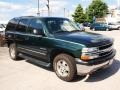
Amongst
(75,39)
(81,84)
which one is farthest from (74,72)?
(75,39)

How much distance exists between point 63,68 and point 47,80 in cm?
62

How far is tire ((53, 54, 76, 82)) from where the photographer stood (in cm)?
626

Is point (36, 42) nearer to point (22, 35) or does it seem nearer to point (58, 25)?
point (58, 25)

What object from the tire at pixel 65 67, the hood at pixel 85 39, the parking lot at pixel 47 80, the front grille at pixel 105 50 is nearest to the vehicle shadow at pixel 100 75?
the parking lot at pixel 47 80

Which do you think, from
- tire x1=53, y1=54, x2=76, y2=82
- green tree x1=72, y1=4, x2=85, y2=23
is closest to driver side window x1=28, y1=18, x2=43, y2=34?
tire x1=53, y1=54, x2=76, y2=82

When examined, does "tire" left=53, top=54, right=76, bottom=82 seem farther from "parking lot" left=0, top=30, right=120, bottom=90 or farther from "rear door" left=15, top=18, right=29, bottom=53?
"rear door" left=15, top=18, right=29, bottom=53

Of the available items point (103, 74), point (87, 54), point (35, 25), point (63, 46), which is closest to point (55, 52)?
point (63, 46)

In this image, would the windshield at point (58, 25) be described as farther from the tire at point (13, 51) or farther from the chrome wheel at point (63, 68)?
the tire at point (13, 51)

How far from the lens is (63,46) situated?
6.41m

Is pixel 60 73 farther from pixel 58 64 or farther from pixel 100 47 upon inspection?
pixel 100 47

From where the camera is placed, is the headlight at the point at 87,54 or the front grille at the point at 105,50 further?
the front grille at the point at 105,50

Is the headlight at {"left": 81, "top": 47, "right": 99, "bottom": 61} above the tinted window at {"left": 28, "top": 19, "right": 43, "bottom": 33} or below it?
below

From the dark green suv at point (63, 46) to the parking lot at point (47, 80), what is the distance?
0.34 meters

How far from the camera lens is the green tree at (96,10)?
242 ft
